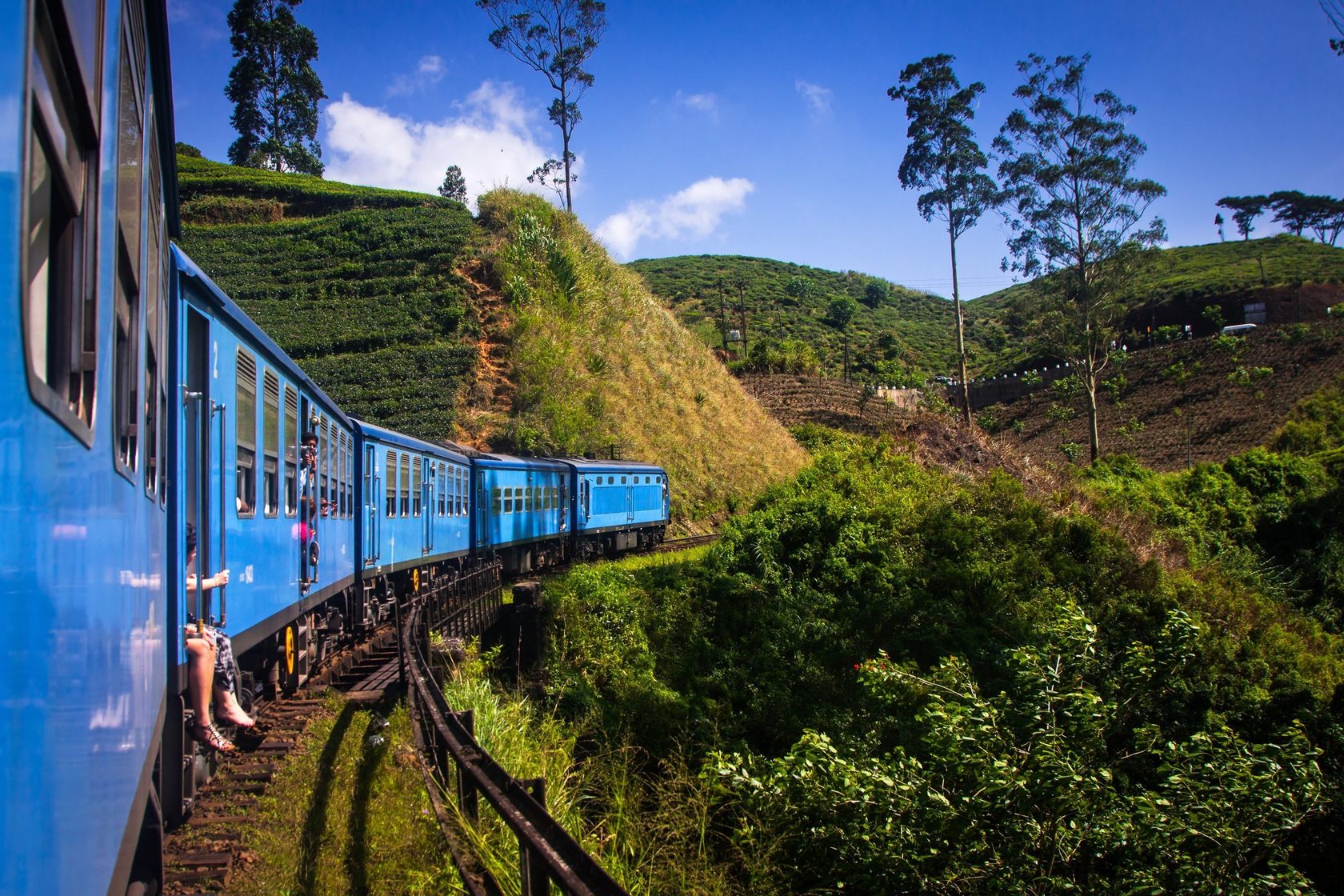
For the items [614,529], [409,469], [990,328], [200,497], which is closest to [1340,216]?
[990,328]

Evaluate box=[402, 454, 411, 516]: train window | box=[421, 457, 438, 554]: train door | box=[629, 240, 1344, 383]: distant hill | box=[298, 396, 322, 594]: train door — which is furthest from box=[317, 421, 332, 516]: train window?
box=[629, 240, 1344, 383]: distant hill

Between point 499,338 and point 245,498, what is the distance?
33.8m

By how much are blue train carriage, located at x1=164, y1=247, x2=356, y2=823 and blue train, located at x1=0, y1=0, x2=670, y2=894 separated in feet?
0.09

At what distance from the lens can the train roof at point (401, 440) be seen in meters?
13.6

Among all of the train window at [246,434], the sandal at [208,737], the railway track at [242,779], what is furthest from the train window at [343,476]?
the sandal at [208,737]

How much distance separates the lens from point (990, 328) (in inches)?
4247

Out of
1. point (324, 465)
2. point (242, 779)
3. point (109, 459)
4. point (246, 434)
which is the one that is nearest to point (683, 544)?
point (324, 465)

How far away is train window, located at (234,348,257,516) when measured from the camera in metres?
7.06

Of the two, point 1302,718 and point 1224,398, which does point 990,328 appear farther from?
point 1302,718

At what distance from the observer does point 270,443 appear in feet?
26.9

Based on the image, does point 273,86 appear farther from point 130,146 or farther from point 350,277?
point 130,146

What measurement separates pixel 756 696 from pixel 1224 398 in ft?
136

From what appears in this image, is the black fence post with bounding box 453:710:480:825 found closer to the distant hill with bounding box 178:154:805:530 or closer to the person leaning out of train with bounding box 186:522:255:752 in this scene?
the person leaning out of train with bounding box 186:522:255:752

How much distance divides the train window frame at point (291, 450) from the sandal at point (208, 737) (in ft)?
11.1
